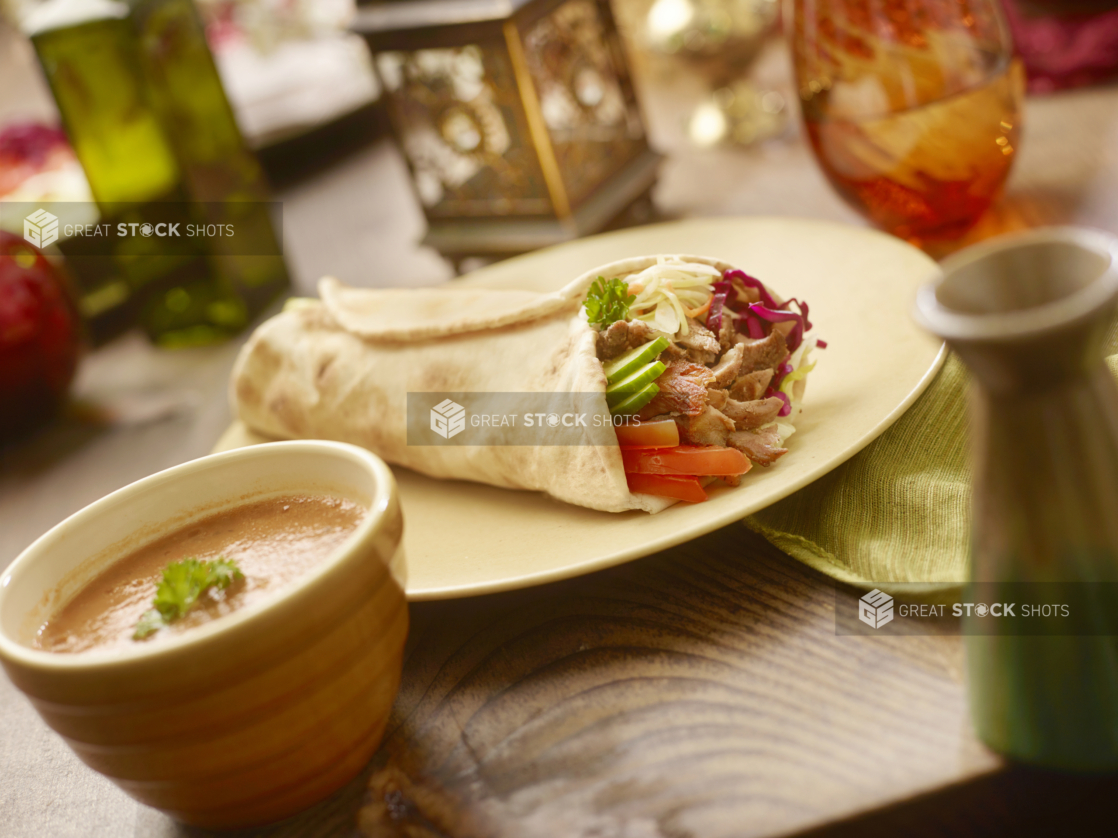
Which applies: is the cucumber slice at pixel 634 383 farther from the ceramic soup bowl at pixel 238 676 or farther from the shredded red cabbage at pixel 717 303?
the ceramic soup bowl at pixel 238 676

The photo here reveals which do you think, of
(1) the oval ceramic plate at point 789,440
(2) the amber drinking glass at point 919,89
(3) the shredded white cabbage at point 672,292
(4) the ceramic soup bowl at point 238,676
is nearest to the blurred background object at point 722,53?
(2) the amber drinking glass at point 919,89

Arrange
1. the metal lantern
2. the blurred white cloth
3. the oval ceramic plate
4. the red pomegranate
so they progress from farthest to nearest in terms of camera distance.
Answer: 1. the blurred white cloth
2. the red pomegranate
3. the metal lantern
4. the oval ceramic plate

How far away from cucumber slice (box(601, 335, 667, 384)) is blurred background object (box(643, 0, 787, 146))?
78.7 inches

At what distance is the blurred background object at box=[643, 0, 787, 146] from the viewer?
3053mm

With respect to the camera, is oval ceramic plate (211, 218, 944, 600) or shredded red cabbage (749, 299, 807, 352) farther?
shredded red cabbage (749, 299, 807, 352)

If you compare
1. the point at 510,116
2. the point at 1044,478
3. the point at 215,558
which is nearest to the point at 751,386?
the point at 1044,478

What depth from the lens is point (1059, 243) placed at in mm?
777

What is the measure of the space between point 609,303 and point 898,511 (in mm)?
536

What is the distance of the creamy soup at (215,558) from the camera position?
1.01 meters

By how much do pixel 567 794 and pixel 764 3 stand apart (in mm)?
2871

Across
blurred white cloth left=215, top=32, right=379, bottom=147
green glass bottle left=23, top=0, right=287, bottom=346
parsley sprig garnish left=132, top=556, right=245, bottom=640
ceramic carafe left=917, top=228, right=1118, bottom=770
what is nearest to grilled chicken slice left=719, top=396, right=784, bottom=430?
ceramic carafe left=917, top=228, right=1118, bottom=770

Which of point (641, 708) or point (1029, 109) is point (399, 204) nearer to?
point (1029, 109)

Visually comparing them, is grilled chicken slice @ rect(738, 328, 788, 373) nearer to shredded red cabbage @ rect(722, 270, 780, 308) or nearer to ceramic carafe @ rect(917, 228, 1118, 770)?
shredded red cabbage @ rect(722, 270, 780, 308)

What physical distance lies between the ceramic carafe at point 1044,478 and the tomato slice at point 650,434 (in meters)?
0.56
